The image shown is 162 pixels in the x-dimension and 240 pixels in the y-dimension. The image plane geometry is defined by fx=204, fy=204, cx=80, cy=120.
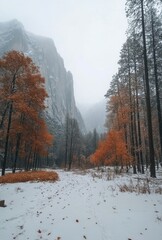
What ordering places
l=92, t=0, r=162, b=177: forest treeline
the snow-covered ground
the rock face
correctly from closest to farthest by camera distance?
the snow-covered ground → l=92, t=0, r=162, b=177: forest treeline → the rock face

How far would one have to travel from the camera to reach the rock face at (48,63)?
116 meters

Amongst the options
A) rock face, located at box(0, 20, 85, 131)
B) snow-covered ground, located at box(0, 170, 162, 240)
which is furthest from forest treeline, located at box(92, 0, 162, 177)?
rock face, located at box(0, 20, 85, 131)

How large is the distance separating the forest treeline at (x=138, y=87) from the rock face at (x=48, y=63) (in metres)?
72.9

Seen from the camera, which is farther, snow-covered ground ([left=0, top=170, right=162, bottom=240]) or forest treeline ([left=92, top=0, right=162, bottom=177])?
forest treeline ([left=92, top=0, right=162, bottom=177])

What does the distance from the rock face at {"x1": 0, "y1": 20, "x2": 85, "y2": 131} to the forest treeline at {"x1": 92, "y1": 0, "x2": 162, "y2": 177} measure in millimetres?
72949

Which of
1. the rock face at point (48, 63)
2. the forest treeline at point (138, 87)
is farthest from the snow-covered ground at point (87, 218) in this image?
the rock face at point (48, 63)

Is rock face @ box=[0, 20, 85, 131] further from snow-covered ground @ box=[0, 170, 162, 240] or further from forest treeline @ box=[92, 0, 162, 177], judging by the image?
snow-covered ground @ box=[0, 170, 162, 240]


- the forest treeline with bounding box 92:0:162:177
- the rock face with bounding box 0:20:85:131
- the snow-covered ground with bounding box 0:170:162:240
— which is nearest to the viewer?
the snow-covered ground with bounding box 0:170:162:240

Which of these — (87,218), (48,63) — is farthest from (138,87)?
(48,63)

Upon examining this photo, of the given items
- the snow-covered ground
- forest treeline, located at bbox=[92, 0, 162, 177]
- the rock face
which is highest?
the rock face

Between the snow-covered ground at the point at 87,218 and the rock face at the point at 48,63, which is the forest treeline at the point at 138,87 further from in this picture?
the rock face at the point at 48,63

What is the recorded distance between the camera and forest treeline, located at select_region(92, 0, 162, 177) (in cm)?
1627

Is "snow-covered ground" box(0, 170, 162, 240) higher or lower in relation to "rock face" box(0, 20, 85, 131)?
lower

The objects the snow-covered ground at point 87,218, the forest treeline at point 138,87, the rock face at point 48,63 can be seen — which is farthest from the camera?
the rock face at point 48,63
